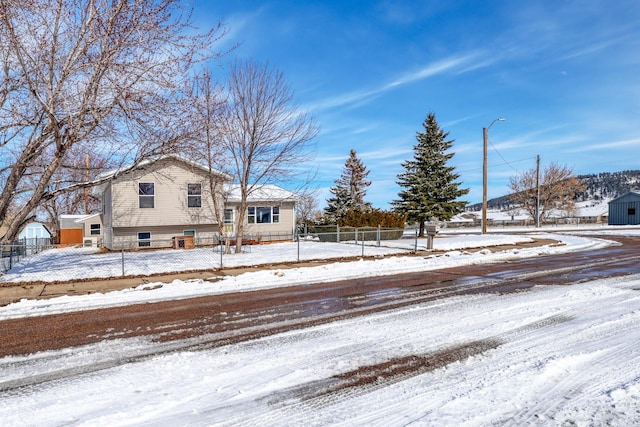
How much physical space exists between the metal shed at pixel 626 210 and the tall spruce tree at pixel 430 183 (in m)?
33.0

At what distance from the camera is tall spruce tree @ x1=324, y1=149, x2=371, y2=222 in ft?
149

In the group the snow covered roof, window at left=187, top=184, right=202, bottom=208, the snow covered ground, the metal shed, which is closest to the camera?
the snow covered ground

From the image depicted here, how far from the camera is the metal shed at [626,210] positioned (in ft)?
169

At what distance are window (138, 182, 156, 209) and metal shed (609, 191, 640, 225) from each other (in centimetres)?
5508

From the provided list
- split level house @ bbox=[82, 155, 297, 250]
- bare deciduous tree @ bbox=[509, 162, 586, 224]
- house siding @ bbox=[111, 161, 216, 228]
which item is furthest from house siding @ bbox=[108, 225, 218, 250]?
bare deciduous tree @ bbox=[509, 162, 586, 224]

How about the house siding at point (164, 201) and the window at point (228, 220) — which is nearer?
the house siding at point (164, 201)

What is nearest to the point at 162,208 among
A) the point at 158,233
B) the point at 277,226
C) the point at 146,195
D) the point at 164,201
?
the point at 164,201

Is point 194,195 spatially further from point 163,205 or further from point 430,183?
point 430,183

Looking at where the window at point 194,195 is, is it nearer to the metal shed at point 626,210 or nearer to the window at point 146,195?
the window at point 146,195

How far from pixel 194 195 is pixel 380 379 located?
23.0 m

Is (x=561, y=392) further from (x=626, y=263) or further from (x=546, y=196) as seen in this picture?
(x=546, y=196)

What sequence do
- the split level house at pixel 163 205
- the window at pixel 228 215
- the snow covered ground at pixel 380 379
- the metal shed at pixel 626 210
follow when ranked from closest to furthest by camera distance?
the snow covered ground at pixel 380 379 → the split level house at pixel 163 205 → the window at pixel 228 215 → the metal shed at pixel 626 210

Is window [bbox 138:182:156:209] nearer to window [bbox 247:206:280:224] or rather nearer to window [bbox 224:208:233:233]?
window [bbox 224:208:233:233]

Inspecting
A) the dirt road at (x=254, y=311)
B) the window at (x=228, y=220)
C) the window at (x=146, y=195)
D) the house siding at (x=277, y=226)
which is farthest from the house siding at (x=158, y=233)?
the dirt road at (x=254, y=311)
